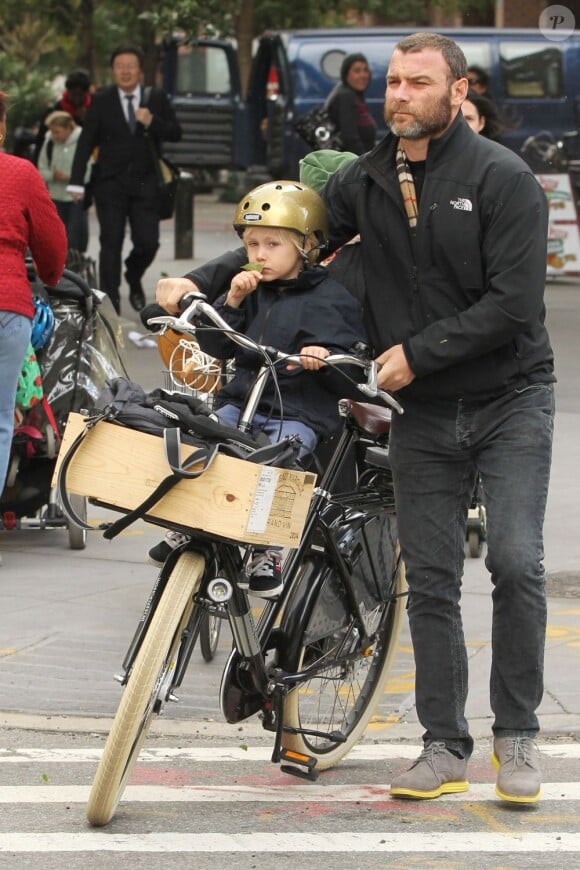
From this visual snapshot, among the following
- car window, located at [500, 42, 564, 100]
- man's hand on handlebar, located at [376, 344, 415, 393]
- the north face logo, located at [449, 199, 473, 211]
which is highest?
the north face logo, located at [449, 199, 473, 211]

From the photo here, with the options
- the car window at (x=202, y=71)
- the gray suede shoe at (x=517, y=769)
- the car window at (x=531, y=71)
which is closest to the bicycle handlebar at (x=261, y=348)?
the gray suede shoe at (x=517, y=769)

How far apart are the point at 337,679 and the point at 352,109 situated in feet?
35.5

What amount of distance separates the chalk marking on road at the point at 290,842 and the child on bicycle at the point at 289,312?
3.79 ft

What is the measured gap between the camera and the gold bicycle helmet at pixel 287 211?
4957mm

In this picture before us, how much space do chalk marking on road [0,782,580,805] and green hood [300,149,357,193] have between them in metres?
2.60

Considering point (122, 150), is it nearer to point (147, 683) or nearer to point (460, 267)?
point (460, 267)

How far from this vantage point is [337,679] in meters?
4.96

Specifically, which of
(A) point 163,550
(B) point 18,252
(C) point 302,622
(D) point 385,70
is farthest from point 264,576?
(D) point 385,70

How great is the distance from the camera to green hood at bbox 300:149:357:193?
6.55 m

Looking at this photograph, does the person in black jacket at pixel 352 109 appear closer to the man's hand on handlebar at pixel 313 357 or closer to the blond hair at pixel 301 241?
the blond hair at pixel 301 241

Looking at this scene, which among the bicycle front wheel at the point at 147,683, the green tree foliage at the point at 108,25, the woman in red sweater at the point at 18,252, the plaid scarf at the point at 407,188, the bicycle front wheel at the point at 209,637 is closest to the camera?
the bicycle front wheel at the point at 147,683

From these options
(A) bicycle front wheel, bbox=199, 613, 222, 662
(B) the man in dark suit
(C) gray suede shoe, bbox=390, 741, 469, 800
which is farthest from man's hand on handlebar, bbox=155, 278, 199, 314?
(B) the man in dark suit

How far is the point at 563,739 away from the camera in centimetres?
532

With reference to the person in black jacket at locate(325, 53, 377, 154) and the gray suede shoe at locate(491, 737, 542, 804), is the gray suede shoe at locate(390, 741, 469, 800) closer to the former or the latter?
the gray suede shoe at locate(491, 737, 542, 804)
